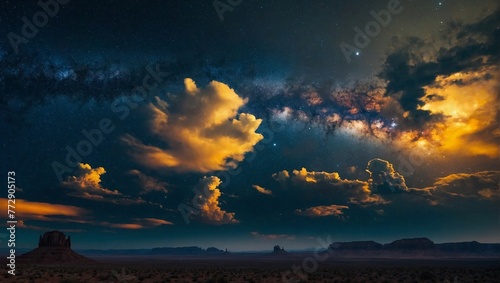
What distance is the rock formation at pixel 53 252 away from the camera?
101213mm

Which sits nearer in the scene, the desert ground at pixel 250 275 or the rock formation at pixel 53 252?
the desert ground at pixel 250 275

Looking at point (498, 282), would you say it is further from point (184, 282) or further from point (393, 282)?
point (184, 282)

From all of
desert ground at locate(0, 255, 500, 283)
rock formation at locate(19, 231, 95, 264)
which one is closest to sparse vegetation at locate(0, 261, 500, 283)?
desert ground at locate(0, 255, 500, 283)

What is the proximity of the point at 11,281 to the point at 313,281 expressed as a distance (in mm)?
28776

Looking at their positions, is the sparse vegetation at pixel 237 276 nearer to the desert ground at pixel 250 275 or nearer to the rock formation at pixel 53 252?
the desert ground at pixel 250 275

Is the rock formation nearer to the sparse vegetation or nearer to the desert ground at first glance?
the desert ground

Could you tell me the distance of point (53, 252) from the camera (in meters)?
109

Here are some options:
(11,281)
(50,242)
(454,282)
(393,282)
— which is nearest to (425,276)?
(454,282)

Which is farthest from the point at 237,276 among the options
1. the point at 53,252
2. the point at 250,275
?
the point at 53,252

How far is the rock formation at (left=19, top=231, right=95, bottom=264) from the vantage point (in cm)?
10121

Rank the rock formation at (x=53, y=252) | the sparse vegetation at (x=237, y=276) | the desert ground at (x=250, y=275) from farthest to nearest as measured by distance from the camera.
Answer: the rock formation at (x=53, y=252) < the desert ground at (x=250, y=275) < the sparse vegetation at (x=237, y=276)

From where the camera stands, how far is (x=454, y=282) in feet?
116

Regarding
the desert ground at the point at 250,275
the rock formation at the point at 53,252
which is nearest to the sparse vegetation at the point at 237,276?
the desert ground at the point at 250,275

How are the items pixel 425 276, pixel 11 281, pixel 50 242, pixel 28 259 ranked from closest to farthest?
pixel 11 281, pixel 425 276, pixel 28 259, pixel 50 242
